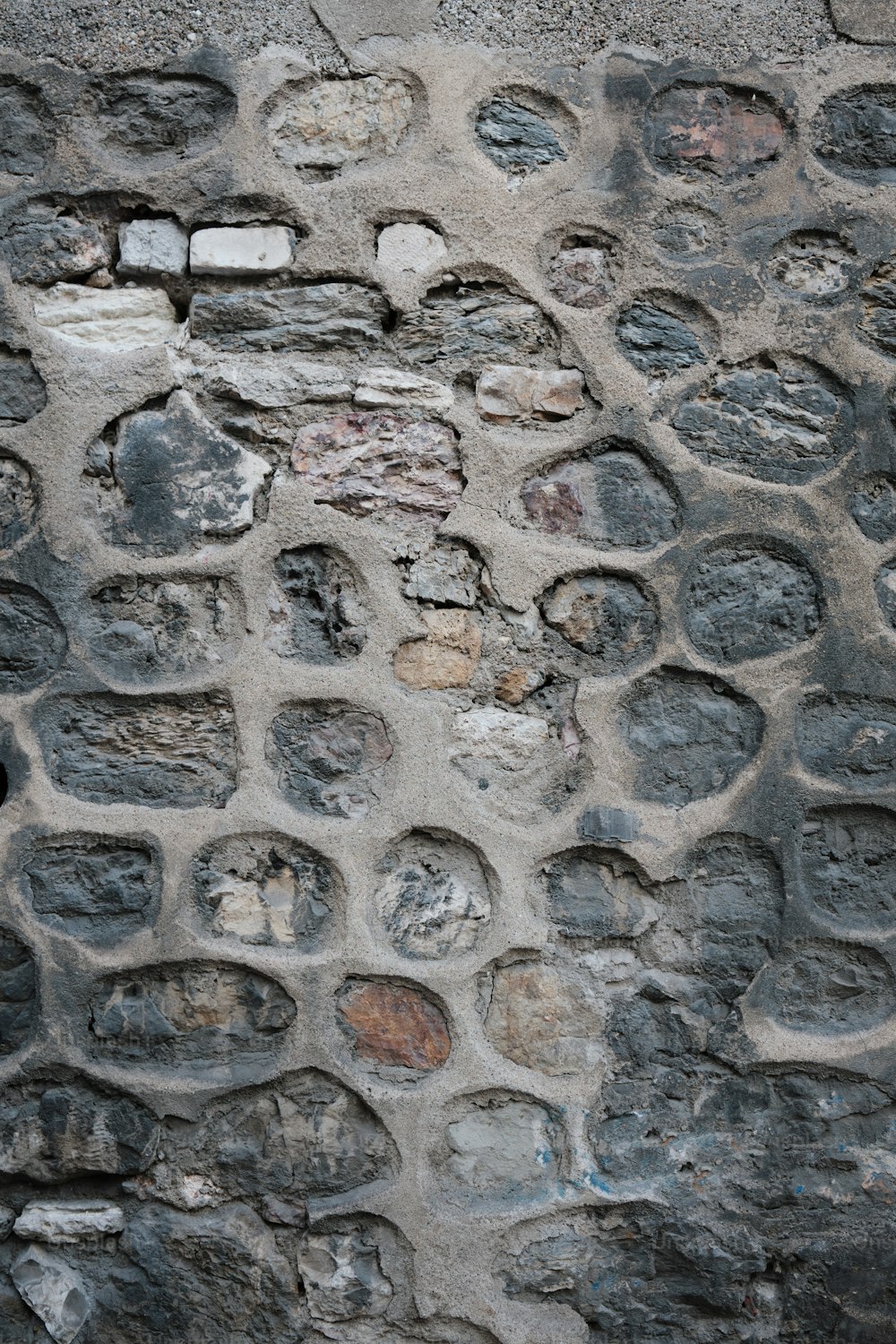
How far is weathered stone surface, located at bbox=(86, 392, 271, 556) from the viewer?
4.86 feet

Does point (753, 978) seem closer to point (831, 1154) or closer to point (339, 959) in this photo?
point (831, 1154)

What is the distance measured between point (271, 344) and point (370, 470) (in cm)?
25

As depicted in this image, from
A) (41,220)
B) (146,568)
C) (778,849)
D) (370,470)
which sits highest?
(41,220)

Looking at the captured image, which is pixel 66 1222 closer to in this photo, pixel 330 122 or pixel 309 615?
pixel 309 615

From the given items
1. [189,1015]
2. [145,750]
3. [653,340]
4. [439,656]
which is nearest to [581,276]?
[653,340]

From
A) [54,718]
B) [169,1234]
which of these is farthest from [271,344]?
[169,1234]

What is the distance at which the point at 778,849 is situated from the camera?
1.48m

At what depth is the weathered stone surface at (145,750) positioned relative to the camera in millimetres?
1474

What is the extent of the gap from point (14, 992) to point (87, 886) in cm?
19

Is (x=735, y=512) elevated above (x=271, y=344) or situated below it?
below

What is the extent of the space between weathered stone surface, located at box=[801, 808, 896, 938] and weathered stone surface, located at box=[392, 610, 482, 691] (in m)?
0.57

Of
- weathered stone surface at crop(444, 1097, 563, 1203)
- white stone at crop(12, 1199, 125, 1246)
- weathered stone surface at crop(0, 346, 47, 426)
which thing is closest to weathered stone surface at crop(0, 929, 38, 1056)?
white stone at crop(12, 1199, 125, 1246)

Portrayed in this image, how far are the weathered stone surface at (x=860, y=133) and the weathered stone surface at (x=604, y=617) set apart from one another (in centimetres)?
73

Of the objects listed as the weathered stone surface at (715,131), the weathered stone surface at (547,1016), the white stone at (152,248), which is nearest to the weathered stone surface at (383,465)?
the white stone at (152,248)
